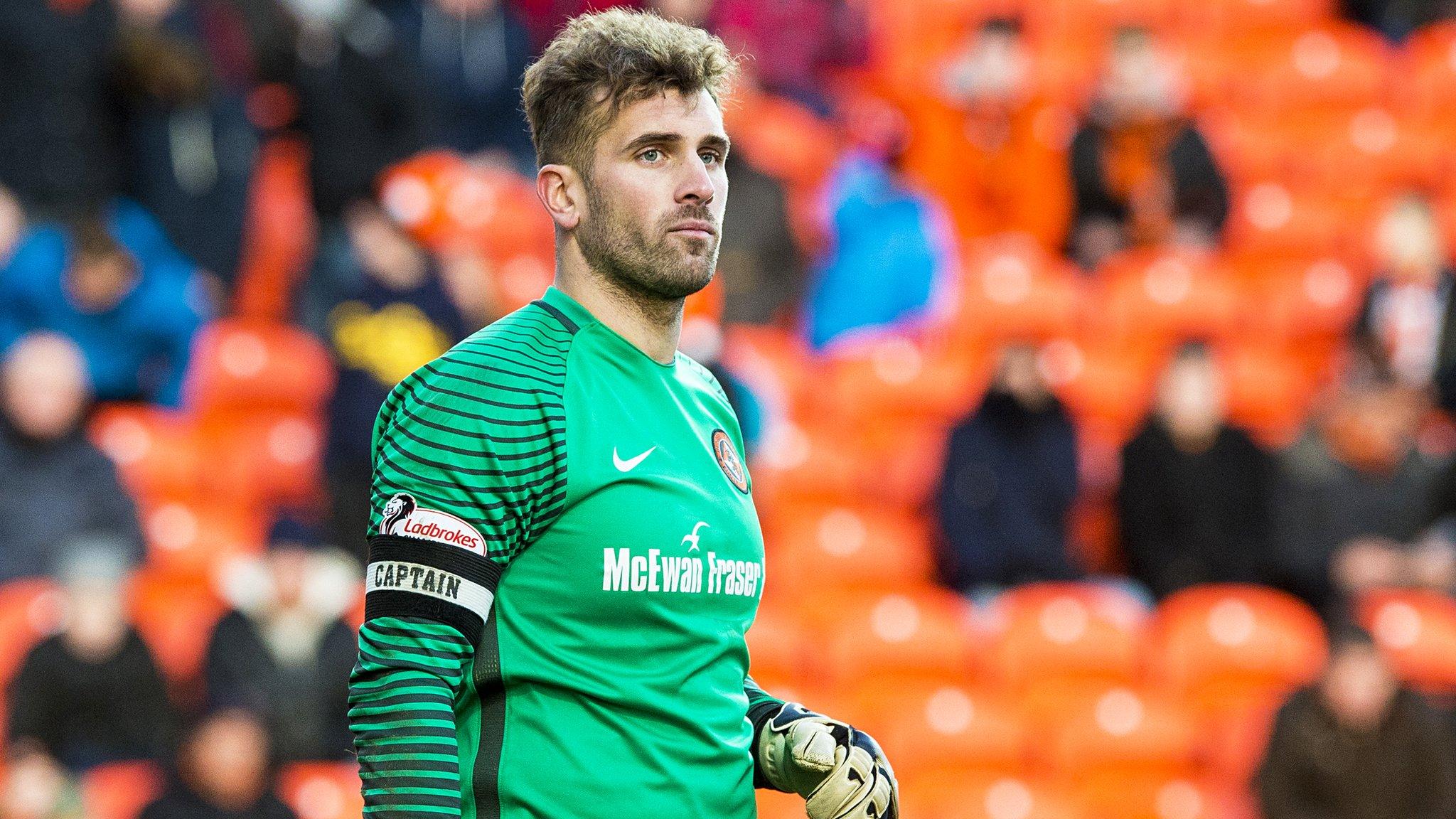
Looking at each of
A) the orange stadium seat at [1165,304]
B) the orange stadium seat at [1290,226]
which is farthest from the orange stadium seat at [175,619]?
the orange stadium seat at [1290,226]

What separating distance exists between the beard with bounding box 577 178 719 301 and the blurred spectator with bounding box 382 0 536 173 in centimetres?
772

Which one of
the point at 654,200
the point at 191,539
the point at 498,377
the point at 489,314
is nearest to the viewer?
the point at 498,377

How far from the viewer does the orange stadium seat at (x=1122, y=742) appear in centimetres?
721

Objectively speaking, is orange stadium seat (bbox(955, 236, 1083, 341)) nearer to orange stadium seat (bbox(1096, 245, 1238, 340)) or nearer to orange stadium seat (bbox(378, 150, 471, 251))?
orange stadium seat (bbox(1096, 245, 1238, 340))

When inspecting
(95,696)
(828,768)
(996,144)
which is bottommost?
(95,696)

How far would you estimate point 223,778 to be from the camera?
22.0ft

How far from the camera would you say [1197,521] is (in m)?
8.00

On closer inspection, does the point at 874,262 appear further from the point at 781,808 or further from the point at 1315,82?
the point at 1315,82

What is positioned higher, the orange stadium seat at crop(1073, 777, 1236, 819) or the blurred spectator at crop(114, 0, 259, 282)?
the blurred spectator at crop(114, 0, 259, 282)

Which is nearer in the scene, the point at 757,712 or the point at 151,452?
the point at 757,712

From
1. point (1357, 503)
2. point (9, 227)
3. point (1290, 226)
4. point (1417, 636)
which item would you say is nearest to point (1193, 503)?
point (1357, 503)

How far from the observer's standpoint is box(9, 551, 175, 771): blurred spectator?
6953mm

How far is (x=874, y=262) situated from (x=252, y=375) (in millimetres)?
3178

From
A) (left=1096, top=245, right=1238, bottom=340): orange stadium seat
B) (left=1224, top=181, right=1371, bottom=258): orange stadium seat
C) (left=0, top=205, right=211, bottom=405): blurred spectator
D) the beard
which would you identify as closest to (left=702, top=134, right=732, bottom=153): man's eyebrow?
the beard
